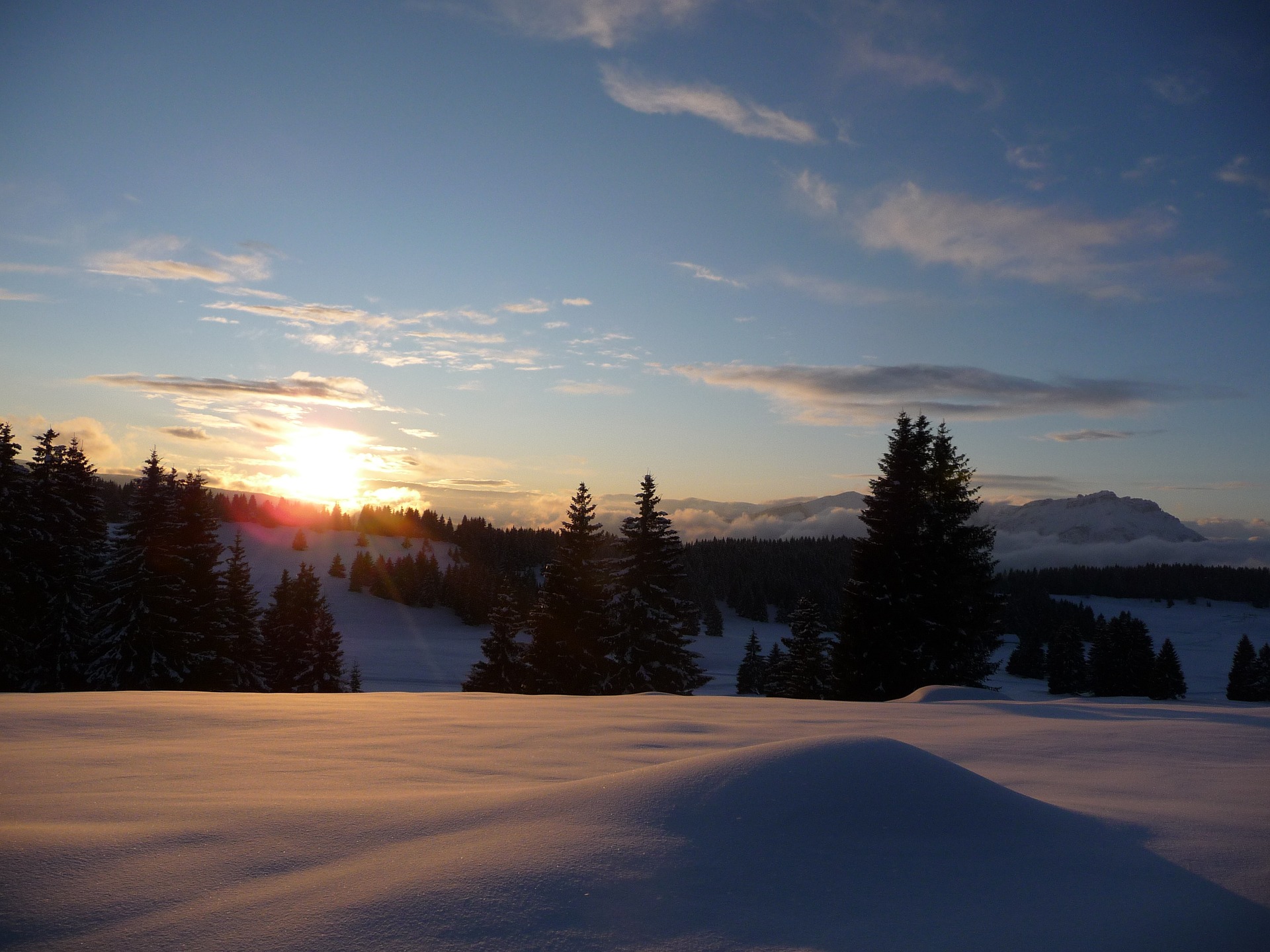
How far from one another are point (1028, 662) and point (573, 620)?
220 feet

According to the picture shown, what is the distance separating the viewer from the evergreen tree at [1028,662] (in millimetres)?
74312

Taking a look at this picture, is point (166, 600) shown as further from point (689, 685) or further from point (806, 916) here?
point (806, 916)

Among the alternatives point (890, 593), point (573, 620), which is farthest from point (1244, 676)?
point (573, 620)

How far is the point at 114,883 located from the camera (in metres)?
2.35

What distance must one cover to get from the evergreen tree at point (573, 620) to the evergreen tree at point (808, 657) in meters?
9.27

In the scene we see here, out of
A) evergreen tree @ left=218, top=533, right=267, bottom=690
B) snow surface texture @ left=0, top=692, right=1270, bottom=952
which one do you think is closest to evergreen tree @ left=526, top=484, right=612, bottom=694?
evergreen tree @ left=218, top=533, right=267, bottom=690

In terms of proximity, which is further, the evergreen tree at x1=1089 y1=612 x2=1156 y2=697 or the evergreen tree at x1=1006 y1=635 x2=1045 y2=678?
the evergreen tree at x1=1006 y1=635 x2=1045 y2=678

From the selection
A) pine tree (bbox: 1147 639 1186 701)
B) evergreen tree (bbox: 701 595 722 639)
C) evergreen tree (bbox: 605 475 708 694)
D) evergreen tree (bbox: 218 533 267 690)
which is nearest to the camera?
evergreen tree (bbox: 605 475 708 694)

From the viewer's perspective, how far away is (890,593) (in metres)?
21.7

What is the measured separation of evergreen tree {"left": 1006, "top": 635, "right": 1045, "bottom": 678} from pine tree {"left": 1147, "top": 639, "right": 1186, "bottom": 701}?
2237cm

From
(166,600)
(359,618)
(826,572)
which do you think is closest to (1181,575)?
(826,572)

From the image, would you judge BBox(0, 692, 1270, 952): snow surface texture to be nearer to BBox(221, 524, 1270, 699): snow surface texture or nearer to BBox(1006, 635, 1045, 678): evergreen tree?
BBox(221, 524, 1270, 699): snow surface texture

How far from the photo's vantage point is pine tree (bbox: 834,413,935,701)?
837 inches

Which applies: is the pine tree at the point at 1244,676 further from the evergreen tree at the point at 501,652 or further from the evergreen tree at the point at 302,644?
the evergreen tree at the point at 302,644
